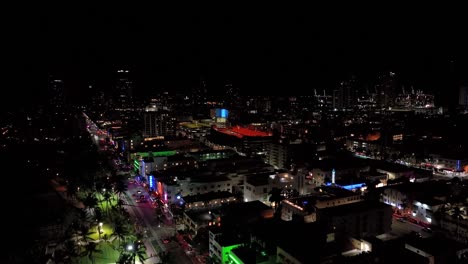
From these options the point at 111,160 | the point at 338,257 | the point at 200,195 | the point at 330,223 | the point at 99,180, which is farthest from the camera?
the point at 111,160

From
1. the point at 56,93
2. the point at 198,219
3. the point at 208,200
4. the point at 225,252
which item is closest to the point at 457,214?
the point at 225,252

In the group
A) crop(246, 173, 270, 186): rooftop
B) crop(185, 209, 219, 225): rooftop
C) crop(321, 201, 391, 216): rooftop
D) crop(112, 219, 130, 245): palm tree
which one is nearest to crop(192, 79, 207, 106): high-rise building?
crop(246, 173, 270, 186): rooftop

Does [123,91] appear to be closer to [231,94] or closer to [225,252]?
[231,94]

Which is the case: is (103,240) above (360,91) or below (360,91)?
below

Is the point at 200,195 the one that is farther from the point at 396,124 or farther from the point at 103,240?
the point at 396,124

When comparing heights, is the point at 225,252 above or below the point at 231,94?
below

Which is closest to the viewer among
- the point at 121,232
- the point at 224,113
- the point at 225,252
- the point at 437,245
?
the point at 437,245

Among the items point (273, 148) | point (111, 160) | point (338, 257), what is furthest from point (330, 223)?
point (111, 160)

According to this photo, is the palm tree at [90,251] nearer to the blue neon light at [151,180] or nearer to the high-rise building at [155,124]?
the blue neon light at [151,180]
